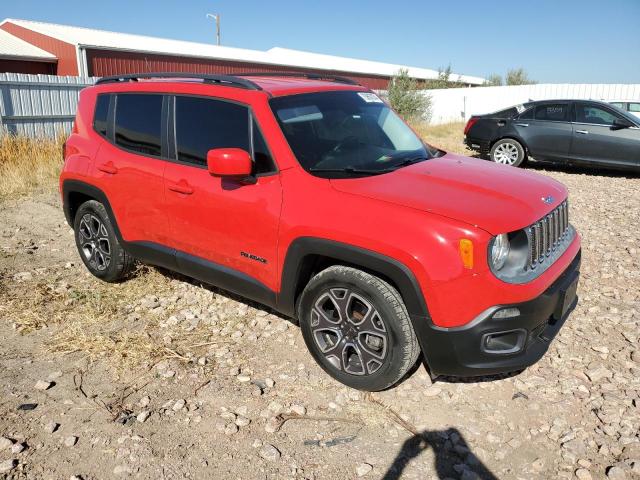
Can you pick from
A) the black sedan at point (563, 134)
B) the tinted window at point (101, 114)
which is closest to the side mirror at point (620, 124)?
the black sedan at point (563, 134)

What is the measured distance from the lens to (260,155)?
11.3ft

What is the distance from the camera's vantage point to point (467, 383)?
11.0 ft

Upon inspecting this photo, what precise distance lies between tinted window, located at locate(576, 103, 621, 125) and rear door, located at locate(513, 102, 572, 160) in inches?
8.9

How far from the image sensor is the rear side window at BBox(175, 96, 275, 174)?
3.46 metres

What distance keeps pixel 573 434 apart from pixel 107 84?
4.55 metres

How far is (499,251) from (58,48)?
25853 millimetres

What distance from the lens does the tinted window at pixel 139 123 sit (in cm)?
410

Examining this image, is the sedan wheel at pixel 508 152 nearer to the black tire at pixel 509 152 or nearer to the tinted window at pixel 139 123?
the black tire at pixel 509 152

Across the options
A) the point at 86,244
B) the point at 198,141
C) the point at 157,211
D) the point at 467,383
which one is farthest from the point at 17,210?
the point at 467,383

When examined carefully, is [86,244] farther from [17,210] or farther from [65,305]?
[17,210]

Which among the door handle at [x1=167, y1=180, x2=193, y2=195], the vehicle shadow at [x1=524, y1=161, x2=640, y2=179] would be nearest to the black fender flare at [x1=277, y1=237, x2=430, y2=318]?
the door handle at [x1=167, y1=180, x2=193, y2=195]

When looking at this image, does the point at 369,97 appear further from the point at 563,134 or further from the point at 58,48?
the point at 58,48

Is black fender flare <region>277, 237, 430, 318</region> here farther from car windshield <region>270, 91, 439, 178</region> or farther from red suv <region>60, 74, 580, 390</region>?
car windshield <region>270, 91, 439, 178</region>

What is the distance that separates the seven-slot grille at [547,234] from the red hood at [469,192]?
0.07 meters
